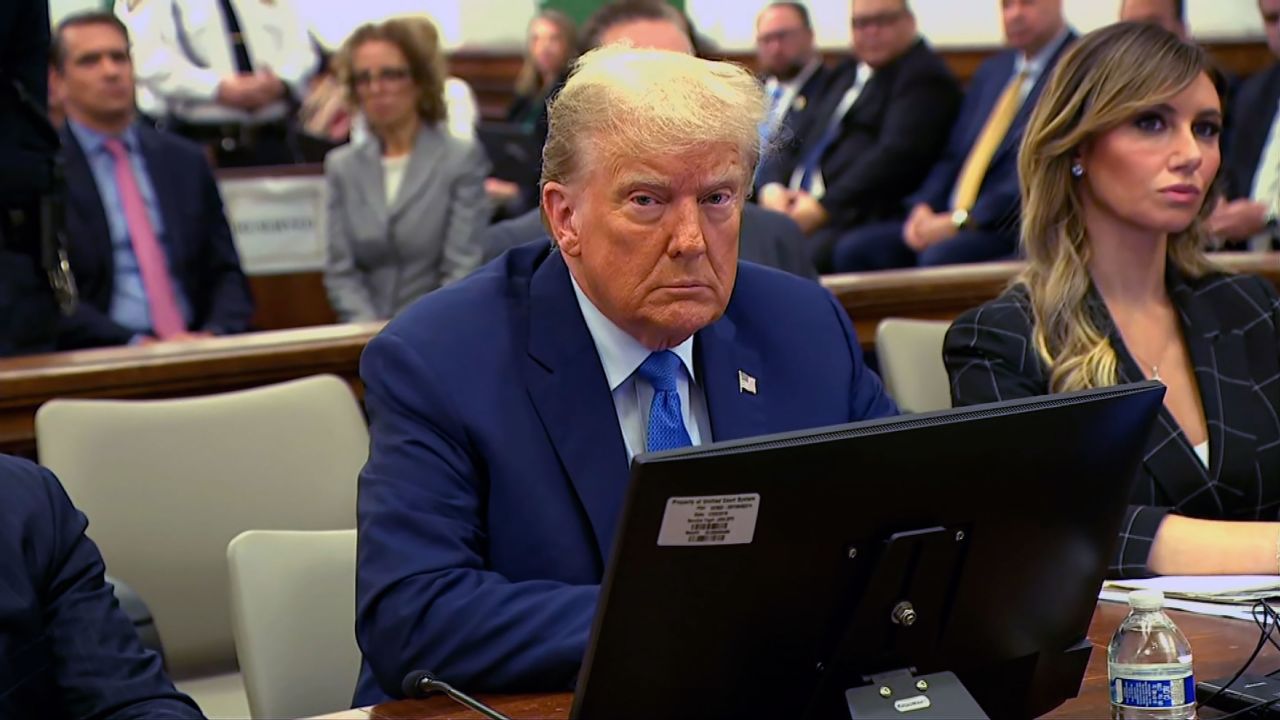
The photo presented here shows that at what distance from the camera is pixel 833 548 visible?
1.39m

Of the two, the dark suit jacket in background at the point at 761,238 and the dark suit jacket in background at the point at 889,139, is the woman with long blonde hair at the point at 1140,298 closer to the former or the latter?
the dark suit jacket in background at the point at 761,238

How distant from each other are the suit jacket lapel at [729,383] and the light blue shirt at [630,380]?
0.07 feet

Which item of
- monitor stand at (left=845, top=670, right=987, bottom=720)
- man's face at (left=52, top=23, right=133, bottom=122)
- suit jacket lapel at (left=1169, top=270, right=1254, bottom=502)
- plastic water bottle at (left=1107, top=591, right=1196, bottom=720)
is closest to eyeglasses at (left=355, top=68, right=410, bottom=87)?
man's face at (left=52, top=23, right=133, bottom=122)

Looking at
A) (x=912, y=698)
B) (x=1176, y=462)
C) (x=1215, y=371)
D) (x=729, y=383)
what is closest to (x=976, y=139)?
(x=1215, y=371)

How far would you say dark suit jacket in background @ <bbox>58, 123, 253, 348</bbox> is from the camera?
534 centimetres

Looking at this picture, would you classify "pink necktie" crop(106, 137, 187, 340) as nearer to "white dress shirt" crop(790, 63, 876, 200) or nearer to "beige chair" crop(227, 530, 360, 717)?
"white dress shirt" crop(790, 63, 876, 200)

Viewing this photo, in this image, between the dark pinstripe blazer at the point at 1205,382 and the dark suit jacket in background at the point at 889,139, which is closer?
the dark pinstripe blazer at the point at 1205,382

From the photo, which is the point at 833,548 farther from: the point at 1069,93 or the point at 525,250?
the point at 1069,93

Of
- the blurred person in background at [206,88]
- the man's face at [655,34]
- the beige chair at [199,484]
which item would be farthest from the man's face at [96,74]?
the beige chair at [199,484]

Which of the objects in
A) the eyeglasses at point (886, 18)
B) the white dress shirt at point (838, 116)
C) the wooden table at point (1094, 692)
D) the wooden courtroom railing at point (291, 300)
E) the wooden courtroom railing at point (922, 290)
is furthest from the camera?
the white dress shirt at point (838, 116)

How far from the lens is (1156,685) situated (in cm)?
156

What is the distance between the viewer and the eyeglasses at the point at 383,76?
582 cm

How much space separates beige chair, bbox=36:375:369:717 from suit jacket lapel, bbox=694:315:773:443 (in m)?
1.08

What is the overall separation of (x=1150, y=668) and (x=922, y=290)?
2698 mm
